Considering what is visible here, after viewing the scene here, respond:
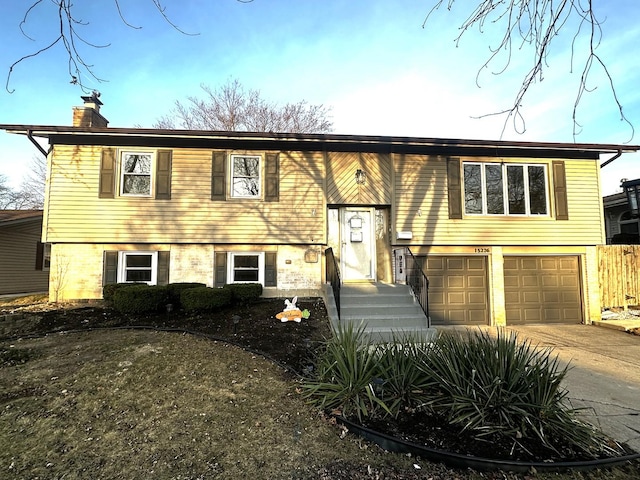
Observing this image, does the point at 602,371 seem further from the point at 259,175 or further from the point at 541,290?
the point at 259,175

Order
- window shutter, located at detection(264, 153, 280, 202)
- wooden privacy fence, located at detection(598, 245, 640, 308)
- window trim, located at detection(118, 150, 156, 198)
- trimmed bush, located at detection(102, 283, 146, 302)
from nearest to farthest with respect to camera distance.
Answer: trimmed bush, located at detection(102, 283, 146, 302) < window trim, located at detection(118, 150, 156, 198) < window shutter, located at detection(264, 153, 280, 202) < wooden privacy fence, located at detection(598, 245, 640, 308)

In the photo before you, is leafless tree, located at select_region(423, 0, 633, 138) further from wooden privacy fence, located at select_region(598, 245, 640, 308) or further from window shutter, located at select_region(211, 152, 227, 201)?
wooden privacy fence, located at select_region(598, 245, 640, 308)

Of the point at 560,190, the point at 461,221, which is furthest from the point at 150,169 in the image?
the point at 560,190

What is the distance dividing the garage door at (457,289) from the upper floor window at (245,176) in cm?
503

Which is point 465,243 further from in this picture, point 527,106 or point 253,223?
point 527,106

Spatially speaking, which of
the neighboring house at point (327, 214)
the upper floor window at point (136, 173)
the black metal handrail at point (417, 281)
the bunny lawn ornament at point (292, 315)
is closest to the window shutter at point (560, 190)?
the neighboring house at point (327, 214)

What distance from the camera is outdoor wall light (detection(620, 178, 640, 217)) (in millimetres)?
12422

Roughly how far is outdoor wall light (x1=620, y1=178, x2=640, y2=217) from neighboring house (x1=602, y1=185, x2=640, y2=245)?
36 centimetres


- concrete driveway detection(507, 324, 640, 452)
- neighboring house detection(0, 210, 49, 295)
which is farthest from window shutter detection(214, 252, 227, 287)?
neighboring house detection(0, 210, 49, 295)

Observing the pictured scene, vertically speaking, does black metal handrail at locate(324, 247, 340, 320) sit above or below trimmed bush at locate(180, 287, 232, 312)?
above

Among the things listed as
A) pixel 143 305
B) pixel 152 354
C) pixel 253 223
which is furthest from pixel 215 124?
pixel 152 354

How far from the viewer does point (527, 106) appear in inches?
113

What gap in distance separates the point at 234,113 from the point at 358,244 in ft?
49.4

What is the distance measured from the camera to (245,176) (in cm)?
885
